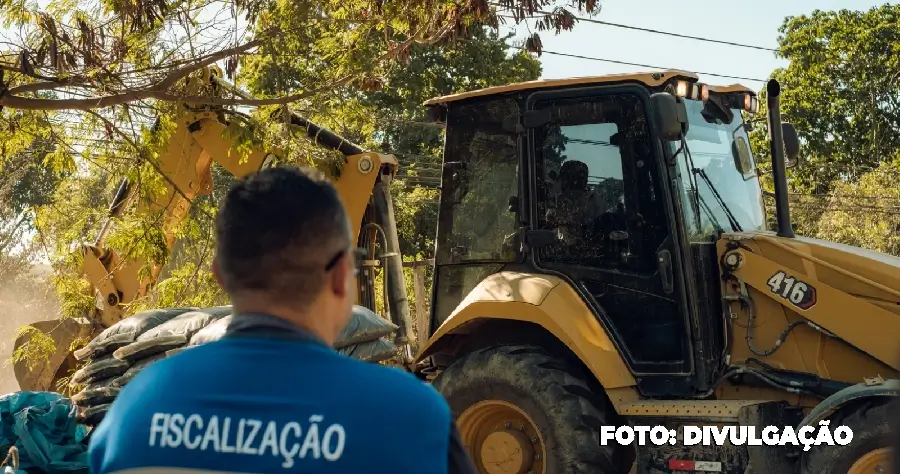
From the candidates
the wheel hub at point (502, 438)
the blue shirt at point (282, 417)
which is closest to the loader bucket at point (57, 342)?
the wheel hub at point (502, 438)

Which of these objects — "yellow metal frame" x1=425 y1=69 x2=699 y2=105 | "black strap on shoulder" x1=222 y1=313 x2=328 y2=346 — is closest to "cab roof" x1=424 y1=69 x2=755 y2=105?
"yellow metal frame" x1=425 y1=69 x2=699 y2=105

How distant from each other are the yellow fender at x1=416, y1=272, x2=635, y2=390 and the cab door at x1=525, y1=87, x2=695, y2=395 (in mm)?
100

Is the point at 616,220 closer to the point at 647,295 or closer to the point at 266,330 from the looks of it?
the point at 647,295

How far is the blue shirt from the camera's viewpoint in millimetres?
1620

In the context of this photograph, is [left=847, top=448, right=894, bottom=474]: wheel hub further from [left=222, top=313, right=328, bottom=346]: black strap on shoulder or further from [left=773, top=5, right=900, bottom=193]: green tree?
[left=773, top=5, right=900, bottom=193]: green tree

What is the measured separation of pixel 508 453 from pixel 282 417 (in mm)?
4738

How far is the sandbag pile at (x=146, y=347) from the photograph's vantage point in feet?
20.7

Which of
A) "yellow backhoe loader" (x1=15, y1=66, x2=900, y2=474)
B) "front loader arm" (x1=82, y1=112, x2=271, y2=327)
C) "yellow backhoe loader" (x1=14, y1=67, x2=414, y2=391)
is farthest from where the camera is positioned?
"front loader arm" (x1=82, y1=112, x2=271, y2=327)

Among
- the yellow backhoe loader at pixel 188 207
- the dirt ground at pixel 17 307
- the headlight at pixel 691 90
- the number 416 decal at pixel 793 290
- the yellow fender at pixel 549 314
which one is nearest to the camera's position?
the number 416 decal at pixel 793 290

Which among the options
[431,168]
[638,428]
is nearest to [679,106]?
[638,428]

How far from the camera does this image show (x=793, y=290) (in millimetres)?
5980

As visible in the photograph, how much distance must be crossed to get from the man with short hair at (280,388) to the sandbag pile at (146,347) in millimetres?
4462

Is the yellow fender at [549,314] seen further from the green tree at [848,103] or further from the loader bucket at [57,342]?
the green tree at [848,103]

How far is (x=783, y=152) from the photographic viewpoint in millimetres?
6160
